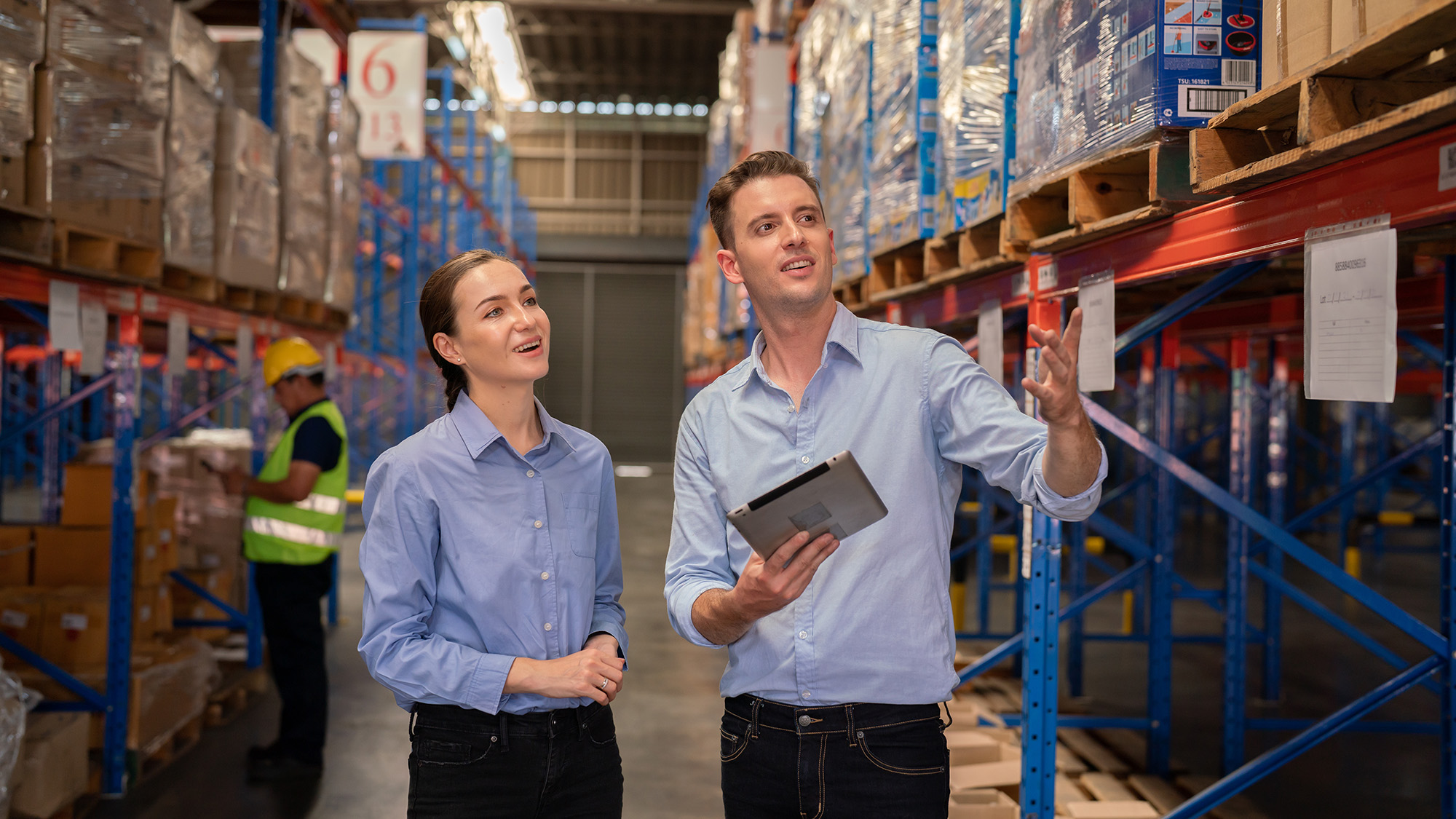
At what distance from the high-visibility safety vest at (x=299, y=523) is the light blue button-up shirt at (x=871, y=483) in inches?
133

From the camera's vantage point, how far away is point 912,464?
1939 mm

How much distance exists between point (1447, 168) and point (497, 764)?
6.35 ft

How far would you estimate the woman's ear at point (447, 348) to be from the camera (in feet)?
7.55

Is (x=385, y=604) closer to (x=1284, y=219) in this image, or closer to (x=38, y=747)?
(x=1284, y=219)

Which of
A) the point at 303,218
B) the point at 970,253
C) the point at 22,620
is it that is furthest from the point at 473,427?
the point at 303,218

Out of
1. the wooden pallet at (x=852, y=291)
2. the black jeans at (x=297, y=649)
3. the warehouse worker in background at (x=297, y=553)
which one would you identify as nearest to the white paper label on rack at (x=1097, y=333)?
the wooden pallet at (x=852, y=291)

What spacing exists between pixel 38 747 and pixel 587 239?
2293 cm

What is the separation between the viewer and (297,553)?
16.5 feet

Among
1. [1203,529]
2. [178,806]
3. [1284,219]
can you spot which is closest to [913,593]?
[1284,219]

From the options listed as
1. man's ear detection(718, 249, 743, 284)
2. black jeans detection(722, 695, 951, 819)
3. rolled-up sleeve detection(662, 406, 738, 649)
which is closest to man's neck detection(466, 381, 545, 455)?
rolled-up sleeve detection(662, 406, 738, 649)

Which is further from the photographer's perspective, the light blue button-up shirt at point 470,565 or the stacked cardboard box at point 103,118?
the stacked cardboard box at point 103,118

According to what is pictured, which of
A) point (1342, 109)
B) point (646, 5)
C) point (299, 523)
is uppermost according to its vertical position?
point (646, 5)

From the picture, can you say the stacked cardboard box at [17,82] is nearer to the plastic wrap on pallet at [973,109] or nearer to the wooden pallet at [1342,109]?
the plastic wrap on pallet at [973,109]

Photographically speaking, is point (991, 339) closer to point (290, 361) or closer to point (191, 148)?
point (290, 361)
